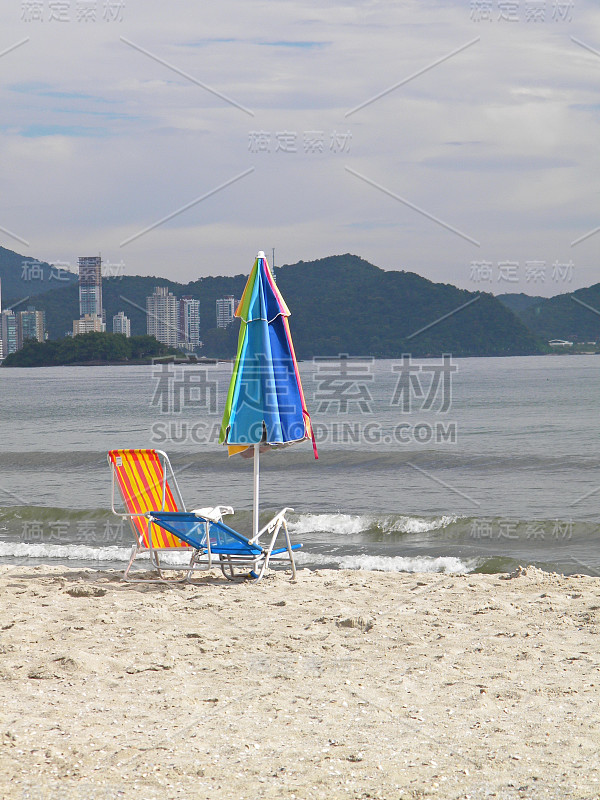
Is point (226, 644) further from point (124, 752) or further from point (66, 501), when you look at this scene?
point (66, 501)

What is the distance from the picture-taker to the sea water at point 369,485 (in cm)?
1002

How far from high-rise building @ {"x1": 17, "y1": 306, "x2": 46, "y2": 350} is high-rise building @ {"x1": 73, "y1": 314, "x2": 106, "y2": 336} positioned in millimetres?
3402

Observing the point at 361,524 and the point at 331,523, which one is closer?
the point at 361,524

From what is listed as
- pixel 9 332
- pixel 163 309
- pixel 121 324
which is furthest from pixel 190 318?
pixel 9 332

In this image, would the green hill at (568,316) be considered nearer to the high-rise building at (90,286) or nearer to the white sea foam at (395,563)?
the high-rise building at (90,286)

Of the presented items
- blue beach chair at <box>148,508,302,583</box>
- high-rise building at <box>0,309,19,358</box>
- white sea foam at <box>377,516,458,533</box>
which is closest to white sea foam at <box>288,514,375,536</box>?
white sea foam at <box>377,516,458,533</box>

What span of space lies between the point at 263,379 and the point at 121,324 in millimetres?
71581

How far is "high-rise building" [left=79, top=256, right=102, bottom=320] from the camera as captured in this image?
52.8m

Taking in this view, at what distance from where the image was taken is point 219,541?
7.15 meters

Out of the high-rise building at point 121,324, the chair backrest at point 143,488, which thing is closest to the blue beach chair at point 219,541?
the chair backrest at point 143,488

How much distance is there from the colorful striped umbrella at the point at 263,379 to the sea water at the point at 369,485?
2.74 m

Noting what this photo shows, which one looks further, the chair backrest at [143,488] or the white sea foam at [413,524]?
the white sea foam at [413,524]

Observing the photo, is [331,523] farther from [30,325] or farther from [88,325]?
[30,325]

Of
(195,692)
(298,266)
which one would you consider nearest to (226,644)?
(195,692)
